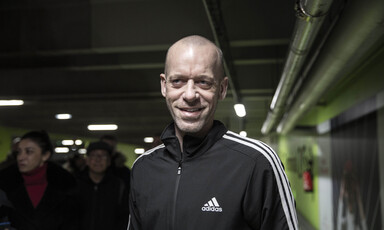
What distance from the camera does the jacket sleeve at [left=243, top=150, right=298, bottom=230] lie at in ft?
4.17

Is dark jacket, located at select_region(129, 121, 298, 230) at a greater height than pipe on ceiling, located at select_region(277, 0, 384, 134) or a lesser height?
lesser

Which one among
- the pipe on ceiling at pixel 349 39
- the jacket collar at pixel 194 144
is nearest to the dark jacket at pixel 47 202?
the jacket collar at pixel 194 144

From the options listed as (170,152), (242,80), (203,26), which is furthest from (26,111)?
(170,152)

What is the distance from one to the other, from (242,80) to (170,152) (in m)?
6.72

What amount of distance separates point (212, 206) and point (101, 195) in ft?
8.27

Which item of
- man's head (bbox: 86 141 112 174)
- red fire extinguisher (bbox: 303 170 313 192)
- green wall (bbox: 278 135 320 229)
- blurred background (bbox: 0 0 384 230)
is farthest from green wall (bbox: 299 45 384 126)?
man's head (bbox: 86 141 112 174)

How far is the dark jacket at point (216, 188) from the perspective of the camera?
1.28 metres

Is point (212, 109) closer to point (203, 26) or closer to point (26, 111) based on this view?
point (203, 26)

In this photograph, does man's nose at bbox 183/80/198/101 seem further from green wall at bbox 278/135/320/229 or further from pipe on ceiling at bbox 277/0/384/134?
green wall at bbox 278/135/320/229

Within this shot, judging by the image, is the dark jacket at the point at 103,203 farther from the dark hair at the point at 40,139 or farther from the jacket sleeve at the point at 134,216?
the jacket sleeve at the point at 134,216

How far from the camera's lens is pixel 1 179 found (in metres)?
3.02

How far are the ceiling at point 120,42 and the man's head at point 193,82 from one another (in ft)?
7.52

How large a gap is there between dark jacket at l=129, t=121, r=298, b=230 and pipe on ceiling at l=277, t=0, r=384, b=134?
63.0 inches

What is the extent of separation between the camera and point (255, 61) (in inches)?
245
